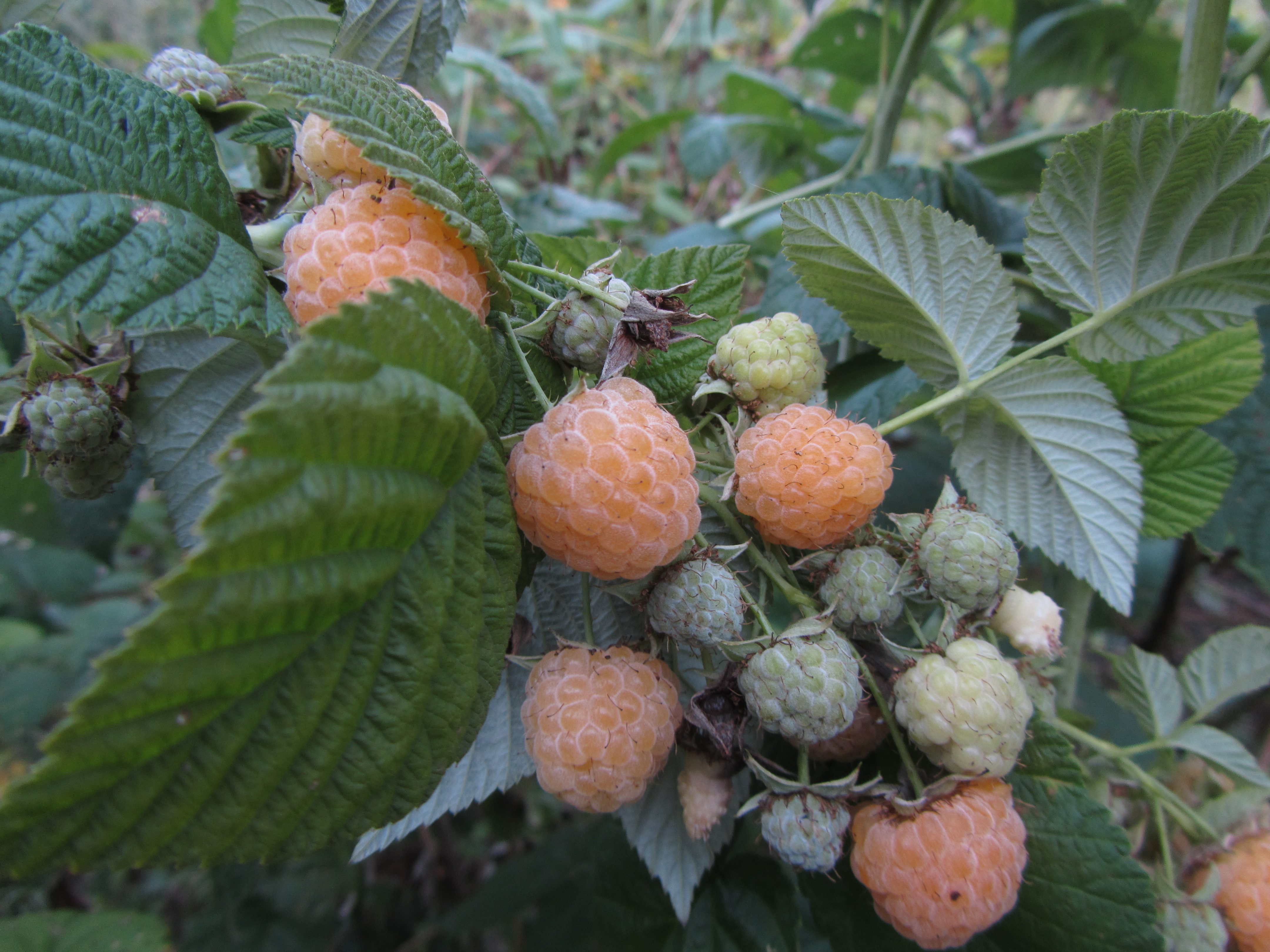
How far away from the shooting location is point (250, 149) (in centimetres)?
102

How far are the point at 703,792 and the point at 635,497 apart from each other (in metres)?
0.37

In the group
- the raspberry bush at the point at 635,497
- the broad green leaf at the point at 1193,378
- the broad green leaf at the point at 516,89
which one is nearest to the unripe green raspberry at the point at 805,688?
the raspberry bush at the point at 635,497

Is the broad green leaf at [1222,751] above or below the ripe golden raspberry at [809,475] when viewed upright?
below

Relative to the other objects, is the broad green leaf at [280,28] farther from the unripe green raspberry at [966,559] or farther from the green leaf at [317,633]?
the unripe green raspberry at [966,559]

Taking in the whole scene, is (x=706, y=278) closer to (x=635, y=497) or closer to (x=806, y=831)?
(x=635, y=497)

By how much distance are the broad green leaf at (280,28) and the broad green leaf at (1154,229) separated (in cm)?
96

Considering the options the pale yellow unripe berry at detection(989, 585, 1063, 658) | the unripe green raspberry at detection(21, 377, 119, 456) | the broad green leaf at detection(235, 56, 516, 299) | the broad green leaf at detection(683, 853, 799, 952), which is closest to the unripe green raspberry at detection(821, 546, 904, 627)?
the pale yellow unripe berry at detection(989, 585, 1063, 658)

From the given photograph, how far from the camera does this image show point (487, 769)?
85 centimetres

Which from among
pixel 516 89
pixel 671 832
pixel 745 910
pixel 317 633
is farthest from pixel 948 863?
pixel 516 89

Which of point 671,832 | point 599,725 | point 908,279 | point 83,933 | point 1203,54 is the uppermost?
point 1203,54

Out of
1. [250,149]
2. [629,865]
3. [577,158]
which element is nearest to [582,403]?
[250,149]

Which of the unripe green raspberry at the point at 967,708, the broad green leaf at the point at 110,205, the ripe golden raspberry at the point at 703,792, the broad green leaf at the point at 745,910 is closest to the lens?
the broad green leaf at the point at 110,205

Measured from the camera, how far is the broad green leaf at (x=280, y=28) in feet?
3.17

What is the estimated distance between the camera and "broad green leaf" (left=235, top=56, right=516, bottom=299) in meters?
0.55
